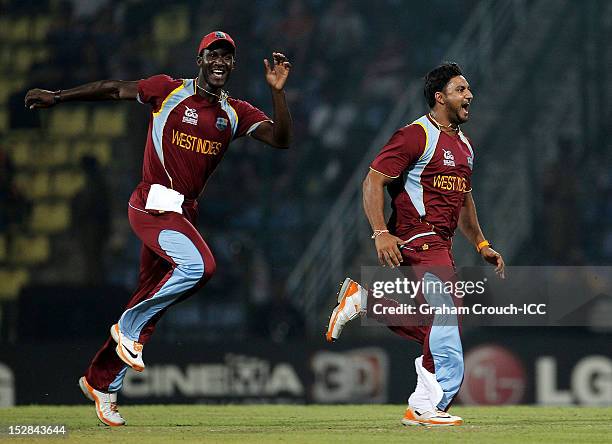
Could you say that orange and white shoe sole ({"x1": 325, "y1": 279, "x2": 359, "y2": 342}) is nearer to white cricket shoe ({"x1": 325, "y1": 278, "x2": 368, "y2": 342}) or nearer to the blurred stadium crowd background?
white cricket shoe ({"x1": 325, "y1": 278, "x2": 368, "y2": 342})

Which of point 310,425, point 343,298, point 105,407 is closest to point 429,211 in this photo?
point 343,298

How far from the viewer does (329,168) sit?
14.5 metres

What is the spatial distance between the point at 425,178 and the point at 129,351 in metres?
1.98

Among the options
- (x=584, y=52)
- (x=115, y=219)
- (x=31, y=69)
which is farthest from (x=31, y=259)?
(x=584, y=52)

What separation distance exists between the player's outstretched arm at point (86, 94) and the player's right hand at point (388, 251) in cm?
171

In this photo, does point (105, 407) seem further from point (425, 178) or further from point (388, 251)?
point (425, 178)

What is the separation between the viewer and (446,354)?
7.23 m

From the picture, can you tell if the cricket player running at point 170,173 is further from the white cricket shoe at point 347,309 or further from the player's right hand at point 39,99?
the white cricket shoe at point 347,309

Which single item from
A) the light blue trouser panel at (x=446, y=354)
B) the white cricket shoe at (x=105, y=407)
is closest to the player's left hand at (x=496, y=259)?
the light blue trouser panel at (x=446, y=354)

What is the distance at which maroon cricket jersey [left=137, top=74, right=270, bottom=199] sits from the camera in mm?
7590

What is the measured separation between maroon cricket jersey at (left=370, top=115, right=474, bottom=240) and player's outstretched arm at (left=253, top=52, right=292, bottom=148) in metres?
0.60

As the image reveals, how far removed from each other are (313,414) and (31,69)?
746 centimetres

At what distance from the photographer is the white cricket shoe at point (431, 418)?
729 cm

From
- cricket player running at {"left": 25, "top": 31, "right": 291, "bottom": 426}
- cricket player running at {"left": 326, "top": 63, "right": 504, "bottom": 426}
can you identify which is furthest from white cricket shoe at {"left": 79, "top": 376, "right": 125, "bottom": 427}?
cricket player running at {"left": 326, "top": 63, "right": 504, "bottom": 426}
